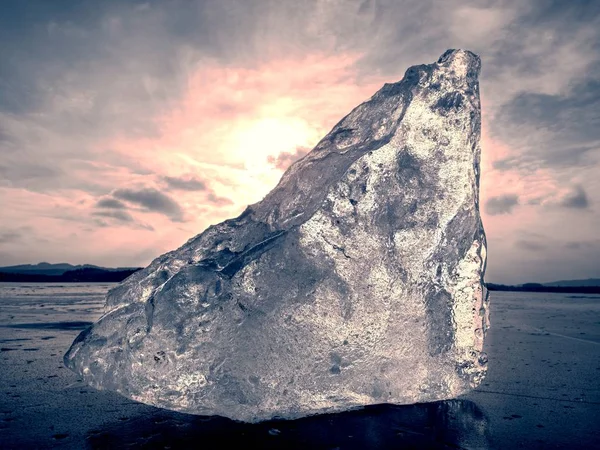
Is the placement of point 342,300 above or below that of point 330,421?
above

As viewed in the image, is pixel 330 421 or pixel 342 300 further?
pixel 342 300

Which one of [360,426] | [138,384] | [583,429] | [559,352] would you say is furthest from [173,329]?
[559,352]

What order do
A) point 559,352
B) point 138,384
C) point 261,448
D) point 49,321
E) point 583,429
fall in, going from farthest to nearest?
1. point 49,321
2. point 559,352
3. point 138,384
4. point 583,429
5. point 261,448

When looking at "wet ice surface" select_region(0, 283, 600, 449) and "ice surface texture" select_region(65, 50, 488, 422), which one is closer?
"wet ice surface" select_region(0, 283, 600, 449)

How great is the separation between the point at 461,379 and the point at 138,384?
260 centimetres

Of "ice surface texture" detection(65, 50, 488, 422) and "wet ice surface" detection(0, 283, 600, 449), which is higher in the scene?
"ice surface texture" detection(65, 50, 488, 422)

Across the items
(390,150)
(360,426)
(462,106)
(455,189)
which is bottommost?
(360,426)

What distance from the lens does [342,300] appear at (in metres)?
3.21

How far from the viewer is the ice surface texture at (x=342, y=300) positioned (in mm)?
3125

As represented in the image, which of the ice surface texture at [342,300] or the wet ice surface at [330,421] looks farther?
the ice surface texture at [342,300]

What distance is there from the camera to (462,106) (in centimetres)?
368

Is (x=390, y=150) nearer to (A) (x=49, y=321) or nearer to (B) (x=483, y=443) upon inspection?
(B) (x=483, y=443)

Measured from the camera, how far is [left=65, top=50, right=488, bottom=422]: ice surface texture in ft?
10.3

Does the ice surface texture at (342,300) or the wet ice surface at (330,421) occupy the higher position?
the ice surface texture at (342,300)
